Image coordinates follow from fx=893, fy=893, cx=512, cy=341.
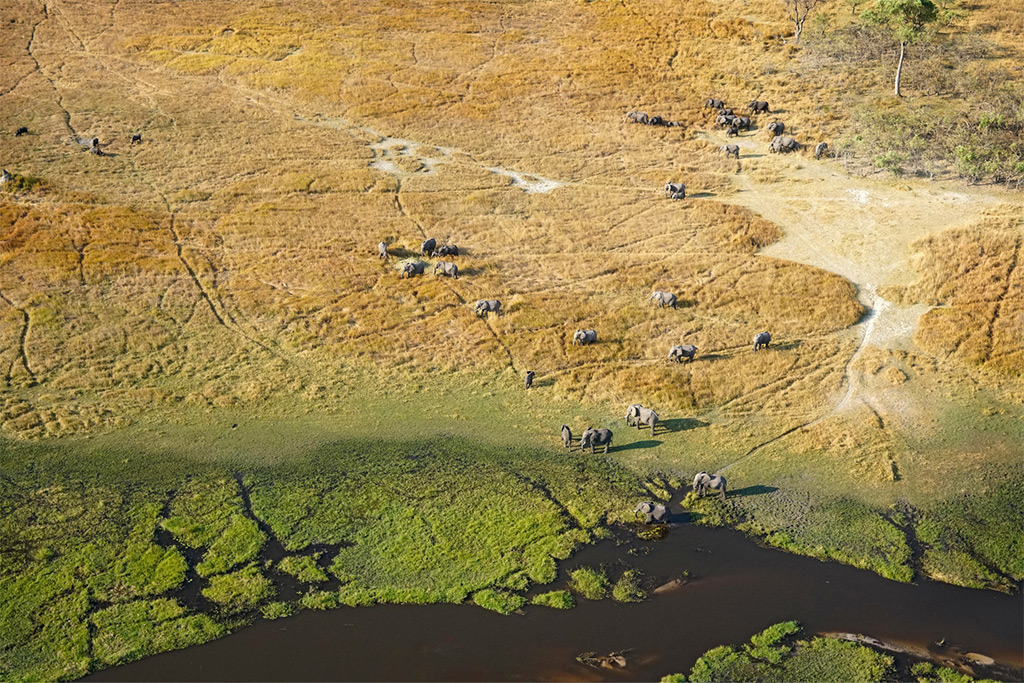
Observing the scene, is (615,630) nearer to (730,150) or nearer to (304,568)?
(304,568)

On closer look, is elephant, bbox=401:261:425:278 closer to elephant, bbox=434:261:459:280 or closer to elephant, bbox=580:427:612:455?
elephant, bbox=434:261:459:280

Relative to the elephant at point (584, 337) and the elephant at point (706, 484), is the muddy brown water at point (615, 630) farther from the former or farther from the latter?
the elephant at point (584, 337)

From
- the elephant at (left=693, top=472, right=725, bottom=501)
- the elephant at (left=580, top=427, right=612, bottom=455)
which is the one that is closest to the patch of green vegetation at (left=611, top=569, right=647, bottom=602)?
the elephant at (left=693, top=472, right=725, bottom=501)

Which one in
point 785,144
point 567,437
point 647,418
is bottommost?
point 567,437

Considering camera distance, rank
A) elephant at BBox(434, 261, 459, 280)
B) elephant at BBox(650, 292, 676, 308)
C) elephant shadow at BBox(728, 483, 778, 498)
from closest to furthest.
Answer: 1. elephant shadow at BBox(728, 483, 778, 498)
2. elephant at BBox(650, 292, 676, 308)
3. elephant at BBox(434, 261, 459, 280)

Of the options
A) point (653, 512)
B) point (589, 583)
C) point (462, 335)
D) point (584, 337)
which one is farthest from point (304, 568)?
point (584, 337)

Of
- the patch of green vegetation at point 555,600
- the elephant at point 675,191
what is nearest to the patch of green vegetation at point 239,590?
the patch of green vegetation at point 555,600
